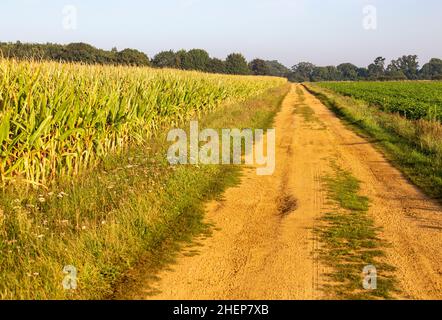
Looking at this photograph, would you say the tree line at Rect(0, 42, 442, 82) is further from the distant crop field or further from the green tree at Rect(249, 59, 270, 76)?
the distant crop field

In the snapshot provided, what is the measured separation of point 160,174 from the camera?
8.03 m

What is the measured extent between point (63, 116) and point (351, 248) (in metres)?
5.38

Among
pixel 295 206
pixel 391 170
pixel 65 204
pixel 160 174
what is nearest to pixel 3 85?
pixel 65 204

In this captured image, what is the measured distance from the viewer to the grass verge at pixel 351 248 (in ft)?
14.6

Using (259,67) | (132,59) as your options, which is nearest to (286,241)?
(132,59)

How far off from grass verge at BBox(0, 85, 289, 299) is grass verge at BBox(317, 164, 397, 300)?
2034mm

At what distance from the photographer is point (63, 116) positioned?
738 cm

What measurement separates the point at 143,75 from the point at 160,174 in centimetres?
603

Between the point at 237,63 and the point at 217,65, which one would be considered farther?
the point at 237,63

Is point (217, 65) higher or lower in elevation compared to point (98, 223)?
higher

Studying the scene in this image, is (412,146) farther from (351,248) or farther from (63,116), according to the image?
(63,116)

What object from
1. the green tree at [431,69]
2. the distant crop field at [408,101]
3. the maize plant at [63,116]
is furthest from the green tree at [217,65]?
the green tree at [431,69]

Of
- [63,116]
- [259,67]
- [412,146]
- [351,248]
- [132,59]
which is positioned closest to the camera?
[351,248]

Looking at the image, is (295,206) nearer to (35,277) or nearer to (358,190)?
(358,190)
